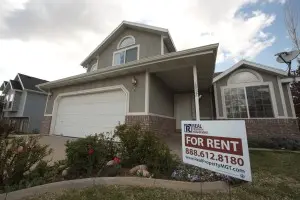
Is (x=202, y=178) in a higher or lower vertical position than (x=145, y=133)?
lower

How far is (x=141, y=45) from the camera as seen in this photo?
31.5 ft

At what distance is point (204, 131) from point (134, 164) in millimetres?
1906

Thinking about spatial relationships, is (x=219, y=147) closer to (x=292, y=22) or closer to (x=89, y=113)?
(x=89, y=113)

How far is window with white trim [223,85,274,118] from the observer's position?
8500 mm

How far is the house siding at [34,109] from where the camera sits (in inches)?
658

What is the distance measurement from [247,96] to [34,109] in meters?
21.4

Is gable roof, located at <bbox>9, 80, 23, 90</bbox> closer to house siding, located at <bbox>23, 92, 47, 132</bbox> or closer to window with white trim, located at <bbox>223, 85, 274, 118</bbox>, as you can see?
house siding, located at <bbox>23, 92, 47, 132</bbox>

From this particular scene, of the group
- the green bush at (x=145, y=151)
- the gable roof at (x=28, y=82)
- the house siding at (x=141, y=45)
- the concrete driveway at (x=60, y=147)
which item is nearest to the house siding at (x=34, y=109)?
the gable roof at (x=28, y=82)

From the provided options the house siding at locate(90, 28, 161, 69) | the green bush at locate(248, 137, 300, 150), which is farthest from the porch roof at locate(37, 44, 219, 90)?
the green bush at locate(248, 137, 300, 150)

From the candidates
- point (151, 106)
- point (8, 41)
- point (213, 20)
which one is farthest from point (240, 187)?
point (8, 41)

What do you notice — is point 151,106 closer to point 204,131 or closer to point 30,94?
point 204,131

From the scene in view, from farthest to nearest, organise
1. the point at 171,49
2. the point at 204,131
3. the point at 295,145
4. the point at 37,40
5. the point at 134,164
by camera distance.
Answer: the point at 171,49 → the point at 37,40 → the point at 295,145 → the point at 134,164 → the point at 204,131

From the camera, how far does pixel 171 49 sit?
10273mm

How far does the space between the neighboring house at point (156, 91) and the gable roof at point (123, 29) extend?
65 mm
